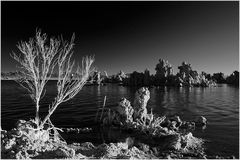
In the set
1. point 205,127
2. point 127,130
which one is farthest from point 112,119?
point 205,127

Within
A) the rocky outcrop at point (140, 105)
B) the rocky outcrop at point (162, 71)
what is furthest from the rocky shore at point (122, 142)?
the rocky outcrop at point (162, 71)

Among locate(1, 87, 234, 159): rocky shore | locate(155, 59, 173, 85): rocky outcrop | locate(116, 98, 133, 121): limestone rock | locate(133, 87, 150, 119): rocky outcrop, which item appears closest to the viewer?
locate(1, 87, 234, 159): rocky shore

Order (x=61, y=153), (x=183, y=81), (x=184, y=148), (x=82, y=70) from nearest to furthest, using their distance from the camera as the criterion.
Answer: (x=61, y=153) < (x=82, y=70) < (x=184, y=148) < (x=183, y=81)

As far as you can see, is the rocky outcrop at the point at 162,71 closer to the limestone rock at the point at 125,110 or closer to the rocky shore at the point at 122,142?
the rocky shore at the point at 122,142

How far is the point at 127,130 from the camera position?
34.8 meters

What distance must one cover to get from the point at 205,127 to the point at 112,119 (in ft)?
53.5

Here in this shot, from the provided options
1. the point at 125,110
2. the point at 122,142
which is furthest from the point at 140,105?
the point at 122,142

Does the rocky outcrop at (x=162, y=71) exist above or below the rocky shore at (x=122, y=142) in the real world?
above

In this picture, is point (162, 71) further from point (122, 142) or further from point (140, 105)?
point (122, 142)

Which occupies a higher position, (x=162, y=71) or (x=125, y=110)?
(x=162, y=71)

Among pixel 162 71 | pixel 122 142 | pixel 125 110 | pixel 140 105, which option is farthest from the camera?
pixel 162 71

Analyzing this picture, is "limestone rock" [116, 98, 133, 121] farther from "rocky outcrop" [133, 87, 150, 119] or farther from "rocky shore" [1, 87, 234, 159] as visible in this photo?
"rocky outcrop" [133, 87, 150, 119]

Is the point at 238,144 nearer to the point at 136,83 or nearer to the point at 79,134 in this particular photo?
the point at 79,134

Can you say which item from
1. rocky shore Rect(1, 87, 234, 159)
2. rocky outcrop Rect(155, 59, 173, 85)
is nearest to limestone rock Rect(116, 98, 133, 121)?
rocky shore Rect(1, 87, 234, 159)
